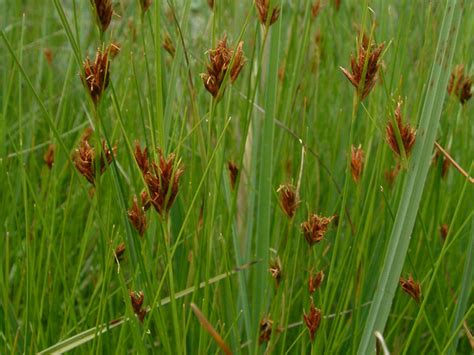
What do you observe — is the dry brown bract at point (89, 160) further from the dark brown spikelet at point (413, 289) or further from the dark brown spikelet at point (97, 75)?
the dark brown spikelet at point (413, 289)

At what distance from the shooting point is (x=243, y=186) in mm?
1531

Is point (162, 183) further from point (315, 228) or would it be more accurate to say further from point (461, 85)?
point (461, 85)

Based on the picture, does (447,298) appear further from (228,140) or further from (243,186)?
(228,140)

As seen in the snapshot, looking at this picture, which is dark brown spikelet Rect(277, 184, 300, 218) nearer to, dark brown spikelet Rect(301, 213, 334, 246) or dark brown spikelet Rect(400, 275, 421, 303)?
dark brown spikelet Rect(301, 213, 334, 246)

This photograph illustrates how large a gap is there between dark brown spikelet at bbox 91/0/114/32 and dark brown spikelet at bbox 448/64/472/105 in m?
0.66

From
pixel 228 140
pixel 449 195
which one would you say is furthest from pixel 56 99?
pixel 449 195

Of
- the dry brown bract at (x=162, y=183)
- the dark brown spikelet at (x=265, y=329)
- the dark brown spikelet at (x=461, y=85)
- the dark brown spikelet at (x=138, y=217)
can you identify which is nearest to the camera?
the dry brown bract at (x=162, y=183)

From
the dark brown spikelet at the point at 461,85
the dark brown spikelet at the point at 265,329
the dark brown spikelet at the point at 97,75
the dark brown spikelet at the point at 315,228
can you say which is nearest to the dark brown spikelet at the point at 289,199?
the dark brown spikelet at the point at 315,228

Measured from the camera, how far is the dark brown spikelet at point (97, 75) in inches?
32.3

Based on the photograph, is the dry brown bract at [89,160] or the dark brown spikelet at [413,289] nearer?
the dry brown bract at [89,160]

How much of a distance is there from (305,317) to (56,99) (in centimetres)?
160

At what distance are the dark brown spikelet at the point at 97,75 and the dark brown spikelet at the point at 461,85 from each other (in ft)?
2.22

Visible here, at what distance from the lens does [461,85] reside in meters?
1.39

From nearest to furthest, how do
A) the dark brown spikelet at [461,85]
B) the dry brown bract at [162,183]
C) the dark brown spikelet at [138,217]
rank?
the dry brown bract at [162,183]
the dark brown spikelet at [138,217]
the dark brown spikelet at [461,85]
